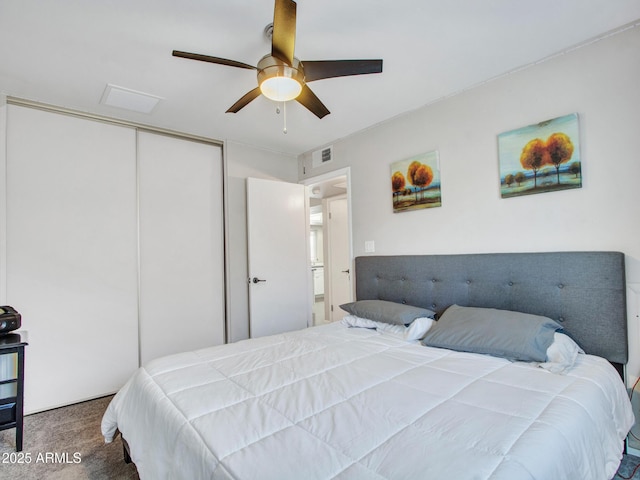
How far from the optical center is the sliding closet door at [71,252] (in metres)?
2.61

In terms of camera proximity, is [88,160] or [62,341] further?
[88,160]

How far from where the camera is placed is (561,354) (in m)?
1.72

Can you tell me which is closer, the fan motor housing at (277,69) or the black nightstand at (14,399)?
the fan motor housing at (277,69)

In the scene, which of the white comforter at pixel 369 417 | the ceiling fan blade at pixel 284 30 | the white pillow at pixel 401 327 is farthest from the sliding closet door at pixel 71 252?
the ceiling fan blade at pixel 284 30

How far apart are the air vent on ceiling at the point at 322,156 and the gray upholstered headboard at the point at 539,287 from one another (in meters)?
1.55

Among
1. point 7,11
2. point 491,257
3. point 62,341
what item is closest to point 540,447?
point 491,257

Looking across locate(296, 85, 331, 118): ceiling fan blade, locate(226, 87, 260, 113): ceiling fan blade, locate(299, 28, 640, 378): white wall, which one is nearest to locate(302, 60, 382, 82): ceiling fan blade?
locate(296, 85, 331, 118): ceiling fan blade

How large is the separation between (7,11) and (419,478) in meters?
Result: 2.73

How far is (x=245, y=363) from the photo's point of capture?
185cm

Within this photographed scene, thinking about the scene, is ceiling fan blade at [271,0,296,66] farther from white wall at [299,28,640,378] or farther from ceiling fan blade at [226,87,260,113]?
white wall at [299,28,640,378]

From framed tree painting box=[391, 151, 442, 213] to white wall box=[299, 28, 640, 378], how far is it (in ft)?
0.20

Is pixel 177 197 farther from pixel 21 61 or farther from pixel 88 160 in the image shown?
pixel 21 61

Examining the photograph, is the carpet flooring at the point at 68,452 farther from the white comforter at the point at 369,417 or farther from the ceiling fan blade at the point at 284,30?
the ceiling fan blade at the point at 284,30

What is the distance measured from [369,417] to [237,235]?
2.84 meters
